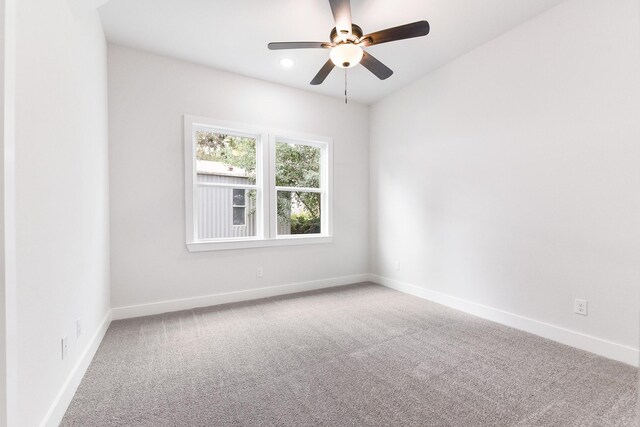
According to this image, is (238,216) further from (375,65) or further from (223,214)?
(375,65)

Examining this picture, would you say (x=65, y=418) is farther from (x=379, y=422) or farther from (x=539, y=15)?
(x=539, y=15)

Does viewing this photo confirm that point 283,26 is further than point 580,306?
Yes

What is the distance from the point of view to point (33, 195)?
1.30m

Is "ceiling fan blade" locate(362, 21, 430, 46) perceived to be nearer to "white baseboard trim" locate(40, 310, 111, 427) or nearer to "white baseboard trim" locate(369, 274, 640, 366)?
"white baseboard trim" locate(369, 274, 640, 366)

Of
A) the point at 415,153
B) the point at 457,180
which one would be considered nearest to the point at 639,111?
the point at 457,180

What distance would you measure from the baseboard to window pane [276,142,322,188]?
142 cm

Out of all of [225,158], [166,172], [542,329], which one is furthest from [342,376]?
[225,158]

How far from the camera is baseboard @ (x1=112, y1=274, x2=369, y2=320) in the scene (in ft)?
9.82

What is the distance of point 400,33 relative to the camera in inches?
84.5

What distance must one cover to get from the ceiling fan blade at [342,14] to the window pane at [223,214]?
2.22 metres

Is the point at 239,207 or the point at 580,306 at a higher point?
the point at 239,207

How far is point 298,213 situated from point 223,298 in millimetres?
1505

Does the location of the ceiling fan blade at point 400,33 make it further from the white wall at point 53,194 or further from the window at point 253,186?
the white wall at point 53,194

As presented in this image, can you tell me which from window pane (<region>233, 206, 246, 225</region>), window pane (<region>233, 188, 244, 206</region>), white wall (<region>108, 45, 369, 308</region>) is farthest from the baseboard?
window pane (<region>233, 188, 244, 206</region>)
